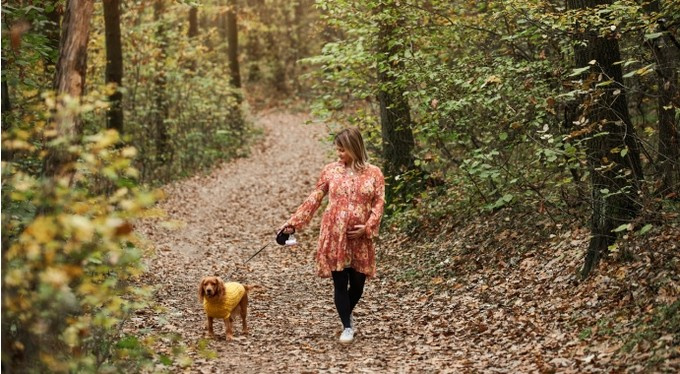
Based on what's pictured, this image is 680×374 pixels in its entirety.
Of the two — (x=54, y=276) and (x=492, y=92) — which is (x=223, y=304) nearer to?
(x=54, y=276)

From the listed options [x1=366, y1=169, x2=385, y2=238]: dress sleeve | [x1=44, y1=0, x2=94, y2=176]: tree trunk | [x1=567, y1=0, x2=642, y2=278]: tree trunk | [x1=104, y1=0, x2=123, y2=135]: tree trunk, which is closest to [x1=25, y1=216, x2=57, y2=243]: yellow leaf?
[x1=44, y1=0, x2=94, y2=176]: tree trunk

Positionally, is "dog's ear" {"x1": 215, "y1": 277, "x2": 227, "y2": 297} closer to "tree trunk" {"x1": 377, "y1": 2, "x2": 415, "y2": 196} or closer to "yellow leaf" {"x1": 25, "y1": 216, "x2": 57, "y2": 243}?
"yellow leaf" {"x1": 25, "y1": 216, "x2": 57, "y2": 243}

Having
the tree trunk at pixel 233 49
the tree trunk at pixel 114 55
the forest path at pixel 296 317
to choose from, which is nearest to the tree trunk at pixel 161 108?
the tree trunk at pixel 114 55

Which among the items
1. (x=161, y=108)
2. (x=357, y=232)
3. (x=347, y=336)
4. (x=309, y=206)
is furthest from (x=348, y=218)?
(x=161, y=108)

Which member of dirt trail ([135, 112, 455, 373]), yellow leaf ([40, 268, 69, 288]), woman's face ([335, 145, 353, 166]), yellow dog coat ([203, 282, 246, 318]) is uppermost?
yellow leaf ([40, 268, 69, 288])

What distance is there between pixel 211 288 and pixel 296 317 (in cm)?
190

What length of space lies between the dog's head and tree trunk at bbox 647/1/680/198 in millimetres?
4489

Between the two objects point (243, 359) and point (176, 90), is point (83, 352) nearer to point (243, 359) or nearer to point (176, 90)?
point (243, 359)

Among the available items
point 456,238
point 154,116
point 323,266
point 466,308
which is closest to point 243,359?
point 323,266

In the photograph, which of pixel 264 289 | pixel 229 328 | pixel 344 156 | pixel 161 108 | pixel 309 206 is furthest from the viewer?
pixel 161 108

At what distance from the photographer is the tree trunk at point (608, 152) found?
737 centimetres

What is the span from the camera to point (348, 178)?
24.6ft

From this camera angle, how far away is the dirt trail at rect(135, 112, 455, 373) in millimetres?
7100

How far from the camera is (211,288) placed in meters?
7.40
